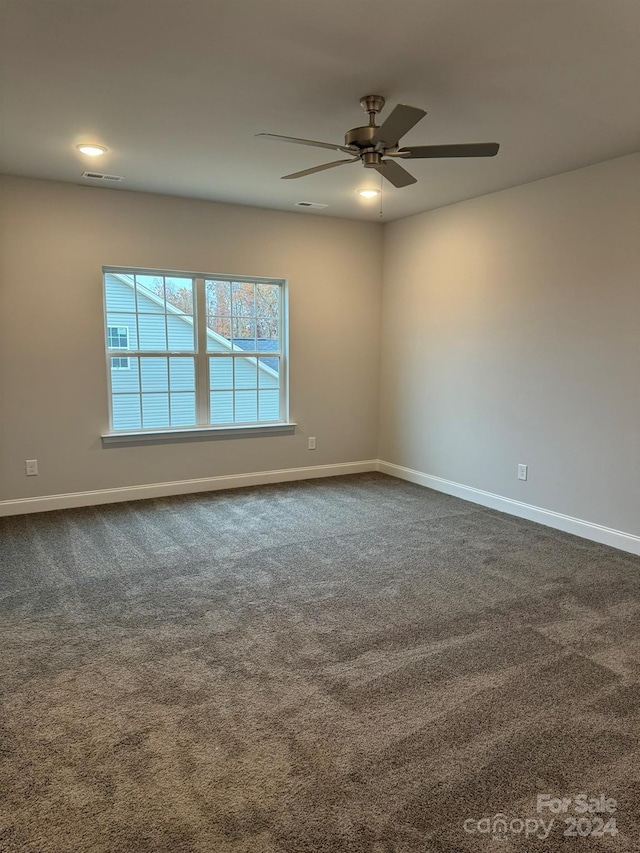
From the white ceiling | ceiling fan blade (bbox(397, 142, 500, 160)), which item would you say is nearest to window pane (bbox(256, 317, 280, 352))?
the white ceiling

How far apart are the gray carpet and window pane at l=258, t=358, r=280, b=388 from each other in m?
2.00

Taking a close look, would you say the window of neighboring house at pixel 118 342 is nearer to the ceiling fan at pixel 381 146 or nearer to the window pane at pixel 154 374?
the window pane at pixel 154 374

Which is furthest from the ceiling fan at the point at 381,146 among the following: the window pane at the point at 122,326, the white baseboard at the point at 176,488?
the white baseboard at the point at 176,488

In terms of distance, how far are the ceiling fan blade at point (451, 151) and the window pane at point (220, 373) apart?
9.73 ft

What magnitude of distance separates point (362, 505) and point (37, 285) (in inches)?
125

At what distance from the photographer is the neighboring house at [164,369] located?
4.77 metres

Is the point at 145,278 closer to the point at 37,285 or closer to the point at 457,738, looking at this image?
the point at 37,285

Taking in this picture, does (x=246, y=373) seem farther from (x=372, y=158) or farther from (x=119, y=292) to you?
(x=372, y=158)

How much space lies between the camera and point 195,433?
16.7 feet

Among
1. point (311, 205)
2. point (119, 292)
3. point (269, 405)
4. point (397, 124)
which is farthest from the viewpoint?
point (269, 405)

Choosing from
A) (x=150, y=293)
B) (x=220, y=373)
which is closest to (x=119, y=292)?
(x=150, y=293)

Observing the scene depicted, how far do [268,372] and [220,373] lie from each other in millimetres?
502

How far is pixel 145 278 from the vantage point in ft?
15.9

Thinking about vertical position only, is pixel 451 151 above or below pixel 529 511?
above
